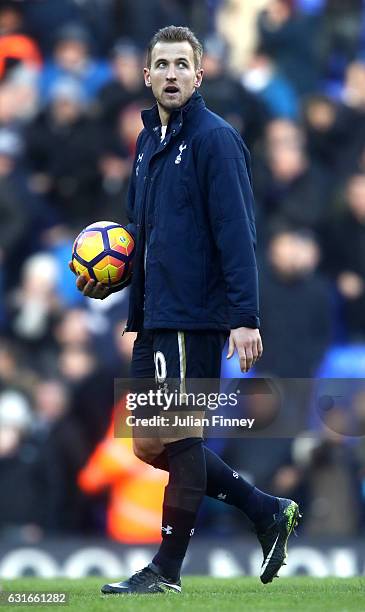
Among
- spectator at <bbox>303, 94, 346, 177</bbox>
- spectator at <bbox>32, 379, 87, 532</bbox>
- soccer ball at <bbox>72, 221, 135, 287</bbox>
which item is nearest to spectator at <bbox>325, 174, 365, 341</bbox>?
spectator at <bbox>303, 94, 346, 177</bbox>

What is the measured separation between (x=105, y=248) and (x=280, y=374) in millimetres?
3647

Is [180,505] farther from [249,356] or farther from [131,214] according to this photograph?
[131,214]

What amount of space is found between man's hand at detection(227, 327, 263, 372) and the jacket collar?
2.79 ft

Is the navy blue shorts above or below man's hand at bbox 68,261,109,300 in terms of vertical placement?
below

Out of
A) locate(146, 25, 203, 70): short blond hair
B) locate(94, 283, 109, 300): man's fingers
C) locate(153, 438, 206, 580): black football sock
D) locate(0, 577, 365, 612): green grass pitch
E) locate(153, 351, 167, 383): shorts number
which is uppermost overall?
locate(146, 25, 203, 70): short blond hair

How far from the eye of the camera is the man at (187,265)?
5.08 m

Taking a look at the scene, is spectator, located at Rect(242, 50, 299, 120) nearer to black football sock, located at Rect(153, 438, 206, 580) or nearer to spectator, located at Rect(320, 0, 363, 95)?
spectator, located at Rect(320, 0, 363, 95)

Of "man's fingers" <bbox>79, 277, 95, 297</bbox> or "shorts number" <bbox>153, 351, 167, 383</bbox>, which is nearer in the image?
"shorts number" <bbox>153, 351, 167, 383</bbox>

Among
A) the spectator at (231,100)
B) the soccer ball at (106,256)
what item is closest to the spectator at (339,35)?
the spectator at (231,100)

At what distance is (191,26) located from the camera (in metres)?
10.1

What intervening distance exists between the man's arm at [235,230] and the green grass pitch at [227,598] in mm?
860

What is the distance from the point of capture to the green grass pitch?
4.66 m

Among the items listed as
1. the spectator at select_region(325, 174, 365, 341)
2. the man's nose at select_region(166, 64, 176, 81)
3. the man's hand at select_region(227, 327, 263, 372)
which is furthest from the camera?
the spectator at select_region(325, 174, 365, 341)

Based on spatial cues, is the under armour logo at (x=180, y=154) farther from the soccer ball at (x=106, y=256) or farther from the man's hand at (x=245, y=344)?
the man's hand at (x=245, y=344)
